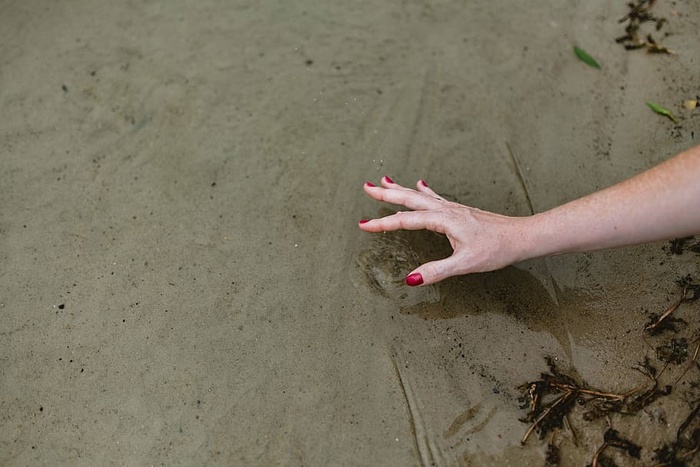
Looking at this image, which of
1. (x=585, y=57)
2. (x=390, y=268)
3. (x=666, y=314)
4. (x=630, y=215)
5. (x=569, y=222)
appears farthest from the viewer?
(x=585, y=57)

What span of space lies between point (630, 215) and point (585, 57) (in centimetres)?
116

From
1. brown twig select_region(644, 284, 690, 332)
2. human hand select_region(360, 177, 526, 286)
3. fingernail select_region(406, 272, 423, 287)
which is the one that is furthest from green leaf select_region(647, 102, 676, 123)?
fingernail select_region(406, 272, 423, 287)

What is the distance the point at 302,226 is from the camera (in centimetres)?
229

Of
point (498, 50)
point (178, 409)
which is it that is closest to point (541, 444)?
point (178, 409)

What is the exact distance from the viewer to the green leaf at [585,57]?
8.35ft

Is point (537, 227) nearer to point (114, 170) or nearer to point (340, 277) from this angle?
point (340, 277)

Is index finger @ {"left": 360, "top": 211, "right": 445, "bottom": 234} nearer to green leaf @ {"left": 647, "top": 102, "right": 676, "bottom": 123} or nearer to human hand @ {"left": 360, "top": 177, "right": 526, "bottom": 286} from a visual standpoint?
human hand @ {"left": 360, "top": 177, "right": 526, "bottom": 286}

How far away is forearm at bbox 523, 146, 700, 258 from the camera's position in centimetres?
160

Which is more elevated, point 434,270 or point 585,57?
point 585,57

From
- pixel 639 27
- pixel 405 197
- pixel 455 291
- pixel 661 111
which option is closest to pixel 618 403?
pixel 455 291

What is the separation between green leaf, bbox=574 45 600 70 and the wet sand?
0.10ft

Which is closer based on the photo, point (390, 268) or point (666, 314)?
point (666, 314)

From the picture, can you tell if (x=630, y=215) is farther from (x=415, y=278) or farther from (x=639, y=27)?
(x=639, y=27)

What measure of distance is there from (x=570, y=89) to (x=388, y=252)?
1120 mm
